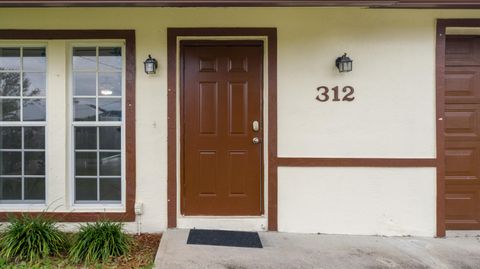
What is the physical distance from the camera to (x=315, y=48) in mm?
3918

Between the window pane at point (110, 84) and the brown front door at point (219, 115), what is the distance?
2.44 ft

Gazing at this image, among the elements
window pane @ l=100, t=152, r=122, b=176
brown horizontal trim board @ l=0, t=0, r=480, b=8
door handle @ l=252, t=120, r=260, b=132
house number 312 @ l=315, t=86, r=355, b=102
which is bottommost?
window pane @ l=100, t=152, r=122, b=176

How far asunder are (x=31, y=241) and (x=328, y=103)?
3266 millimetres

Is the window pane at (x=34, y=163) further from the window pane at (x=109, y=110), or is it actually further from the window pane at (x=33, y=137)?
the window pane at (x=109, y=110)

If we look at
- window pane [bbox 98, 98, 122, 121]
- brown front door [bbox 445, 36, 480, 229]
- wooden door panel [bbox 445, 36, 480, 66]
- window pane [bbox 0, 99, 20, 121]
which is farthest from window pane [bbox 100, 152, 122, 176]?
wooden door panel [bbox 445, 36, 480, 66]

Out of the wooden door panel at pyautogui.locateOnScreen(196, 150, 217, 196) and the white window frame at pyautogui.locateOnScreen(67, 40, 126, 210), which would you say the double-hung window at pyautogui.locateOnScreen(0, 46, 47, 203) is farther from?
the wooden door panel at pyautogui.locateOnScreen(196, 150, 217, 196)

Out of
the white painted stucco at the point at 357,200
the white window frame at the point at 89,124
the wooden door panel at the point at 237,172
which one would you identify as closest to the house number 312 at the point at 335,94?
the white painted stucco at the point at 357,200

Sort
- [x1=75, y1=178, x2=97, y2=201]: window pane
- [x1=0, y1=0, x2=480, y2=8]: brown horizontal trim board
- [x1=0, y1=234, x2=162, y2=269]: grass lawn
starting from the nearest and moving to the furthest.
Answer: [x1=0, y1=234, x2=162, y2=269]: grass lawn, [x1=0, y1=0, x2=480, y2=8]: brown horizontal trim board, [x1=75, y1=178, x2=97, y2=201]: window pane

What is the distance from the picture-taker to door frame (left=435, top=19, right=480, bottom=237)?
386 centimetres

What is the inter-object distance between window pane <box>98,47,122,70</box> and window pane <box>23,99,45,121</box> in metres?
0.81

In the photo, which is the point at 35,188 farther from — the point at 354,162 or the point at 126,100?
the point at 354,162

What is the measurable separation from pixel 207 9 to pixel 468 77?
10.1 feet

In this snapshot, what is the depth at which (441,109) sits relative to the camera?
12.7 feet

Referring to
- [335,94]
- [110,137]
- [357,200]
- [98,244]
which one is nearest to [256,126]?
[335,94]
